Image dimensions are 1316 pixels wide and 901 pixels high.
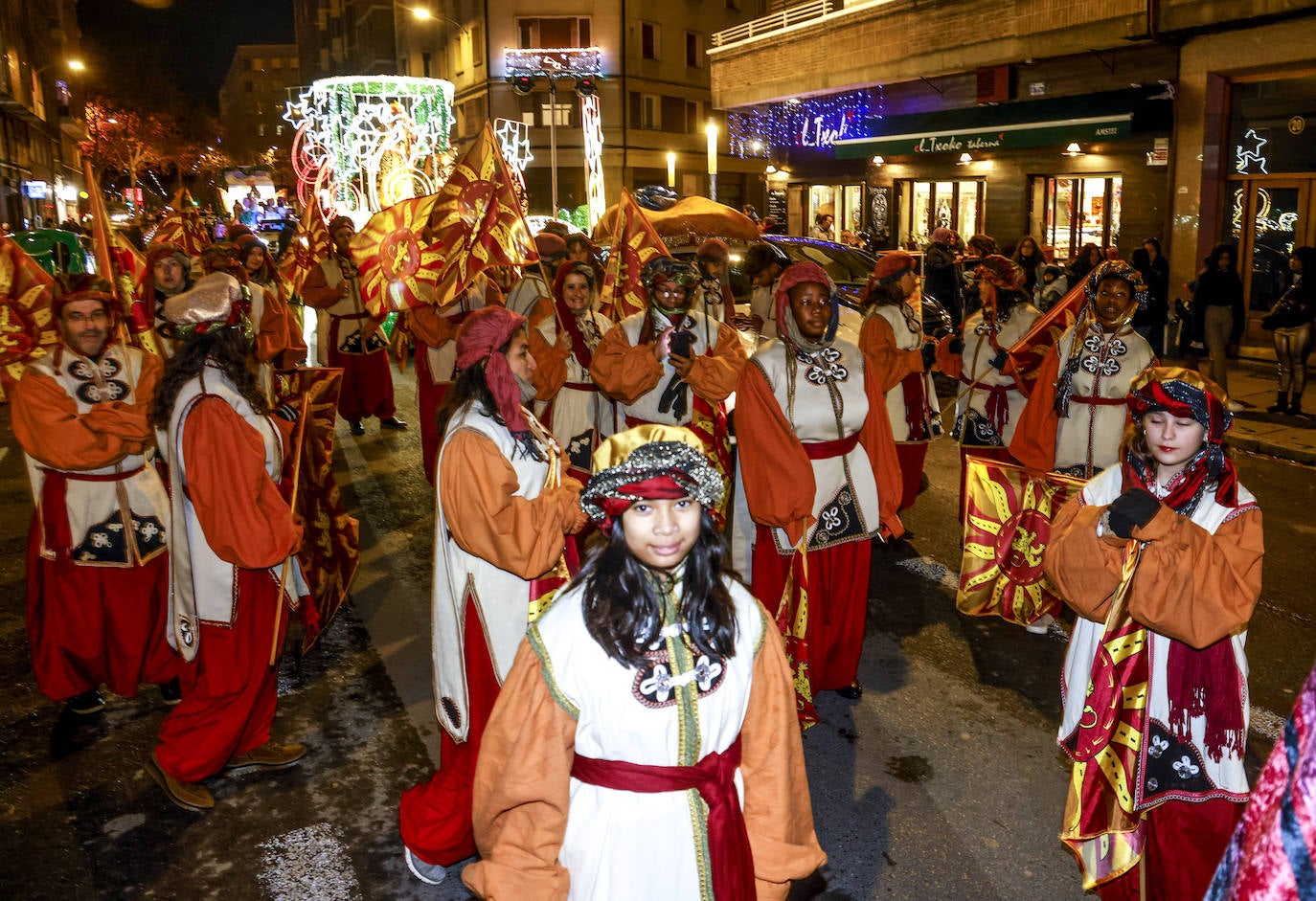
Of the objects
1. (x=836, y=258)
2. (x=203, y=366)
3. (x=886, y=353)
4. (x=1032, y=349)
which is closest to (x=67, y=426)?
(x=203, y=366)

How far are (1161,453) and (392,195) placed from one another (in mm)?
21017

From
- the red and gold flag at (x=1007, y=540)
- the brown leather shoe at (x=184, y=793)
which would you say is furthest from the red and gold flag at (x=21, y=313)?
the red and gold flag at (x=1007, y=540)

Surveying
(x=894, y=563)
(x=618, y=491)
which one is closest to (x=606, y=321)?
(x=894, y=563)

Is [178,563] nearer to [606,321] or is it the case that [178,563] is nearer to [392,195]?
[606,321]

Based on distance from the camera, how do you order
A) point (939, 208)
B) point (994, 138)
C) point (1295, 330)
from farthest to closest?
point (939, 208)
point (994, 138)
point (1295, 330)

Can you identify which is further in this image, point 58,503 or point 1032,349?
point 1032,349

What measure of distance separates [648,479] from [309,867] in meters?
2.65

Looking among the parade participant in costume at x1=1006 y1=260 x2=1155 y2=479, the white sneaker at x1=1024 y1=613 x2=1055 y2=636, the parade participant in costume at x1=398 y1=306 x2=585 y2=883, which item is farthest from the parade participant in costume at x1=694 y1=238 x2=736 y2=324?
the parade participant in costume at x1=398 y1=306 x2=585 y2=883

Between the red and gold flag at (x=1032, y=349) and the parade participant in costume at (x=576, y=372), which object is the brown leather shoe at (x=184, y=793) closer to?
the parade participant in costume at (x=576, y=372)

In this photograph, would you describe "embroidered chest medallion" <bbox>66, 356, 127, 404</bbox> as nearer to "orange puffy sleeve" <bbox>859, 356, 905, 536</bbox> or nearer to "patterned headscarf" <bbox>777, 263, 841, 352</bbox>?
"patterned headscarf" <bbox>777, 263, 841, 352</bbox>

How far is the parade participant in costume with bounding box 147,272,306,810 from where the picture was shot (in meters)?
4.29

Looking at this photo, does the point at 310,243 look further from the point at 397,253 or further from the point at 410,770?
the point at 410,770

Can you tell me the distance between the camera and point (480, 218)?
19.1 feet

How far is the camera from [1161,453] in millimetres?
3311
